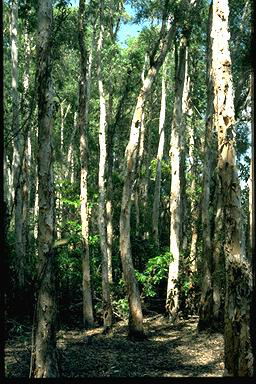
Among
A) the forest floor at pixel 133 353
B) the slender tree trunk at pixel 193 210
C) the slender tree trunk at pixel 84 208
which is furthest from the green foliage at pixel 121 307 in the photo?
the slender tree trunk at pixel 193 210

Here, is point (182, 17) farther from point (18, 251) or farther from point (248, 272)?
point (248, 272)

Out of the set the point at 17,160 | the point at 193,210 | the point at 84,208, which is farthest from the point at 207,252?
the point at 193,210

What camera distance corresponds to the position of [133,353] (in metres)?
11.8

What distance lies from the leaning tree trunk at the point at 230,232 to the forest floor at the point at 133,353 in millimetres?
3194

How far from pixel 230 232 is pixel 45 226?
281cm

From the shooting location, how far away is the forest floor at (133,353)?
392 inches

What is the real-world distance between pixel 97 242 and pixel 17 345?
6.21 m

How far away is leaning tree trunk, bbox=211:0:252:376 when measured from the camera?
674 cm

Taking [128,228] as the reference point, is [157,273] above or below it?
below

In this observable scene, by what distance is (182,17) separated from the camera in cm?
1537

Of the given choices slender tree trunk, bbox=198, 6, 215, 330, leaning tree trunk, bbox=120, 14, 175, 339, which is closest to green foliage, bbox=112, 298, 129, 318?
slender tree trunk, bbox=198, 6, 215, 330

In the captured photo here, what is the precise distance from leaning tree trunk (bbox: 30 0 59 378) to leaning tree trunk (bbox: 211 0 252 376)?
2607mm

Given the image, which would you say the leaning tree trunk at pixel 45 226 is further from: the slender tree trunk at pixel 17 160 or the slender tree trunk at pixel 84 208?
the slender tree trunk at pixel 17 160

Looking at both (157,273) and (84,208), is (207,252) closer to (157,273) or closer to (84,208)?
(157,273)
